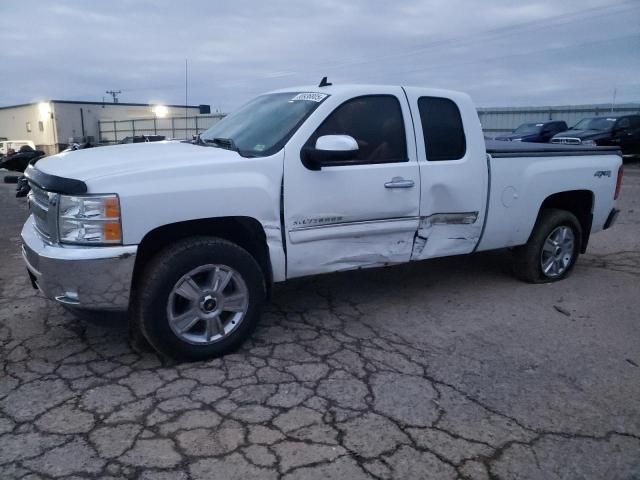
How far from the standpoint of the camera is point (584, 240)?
562 centimetres

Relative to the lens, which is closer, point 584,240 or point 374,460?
point 374,460

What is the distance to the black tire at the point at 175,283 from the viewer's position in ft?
10.6

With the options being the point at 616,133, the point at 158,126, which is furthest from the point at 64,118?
the point at 616,133

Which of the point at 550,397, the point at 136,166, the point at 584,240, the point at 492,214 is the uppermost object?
the point at 136,166

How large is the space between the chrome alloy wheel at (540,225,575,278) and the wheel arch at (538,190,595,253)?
0.23 meters

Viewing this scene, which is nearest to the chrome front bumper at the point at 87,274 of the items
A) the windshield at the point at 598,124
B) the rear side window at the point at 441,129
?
the rear side window at the point at 441,129

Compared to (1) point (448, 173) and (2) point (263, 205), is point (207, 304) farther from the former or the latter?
(1) point (448, 173)

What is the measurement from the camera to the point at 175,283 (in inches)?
128

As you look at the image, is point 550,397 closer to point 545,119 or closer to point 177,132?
point 545,119

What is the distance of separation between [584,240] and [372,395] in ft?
12.2

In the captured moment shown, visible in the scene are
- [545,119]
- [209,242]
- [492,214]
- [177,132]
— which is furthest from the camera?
[177,132]

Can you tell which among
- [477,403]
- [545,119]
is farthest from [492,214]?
[545,119]

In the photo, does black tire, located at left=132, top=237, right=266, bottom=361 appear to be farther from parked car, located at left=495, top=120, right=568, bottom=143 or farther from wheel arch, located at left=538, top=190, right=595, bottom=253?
parked car, located at left=495, top=120, right=568, bottom=143

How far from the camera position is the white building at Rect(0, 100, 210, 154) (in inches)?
1598
